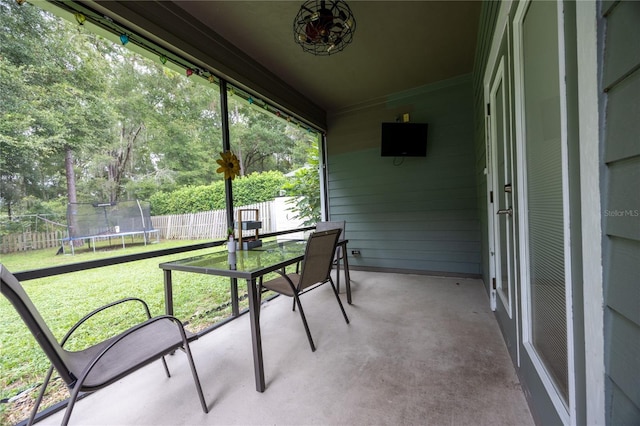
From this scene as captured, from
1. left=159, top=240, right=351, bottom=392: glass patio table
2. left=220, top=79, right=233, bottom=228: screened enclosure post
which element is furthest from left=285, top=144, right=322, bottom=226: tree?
left=159, top=240, right=351, bottom=392: glass patio table

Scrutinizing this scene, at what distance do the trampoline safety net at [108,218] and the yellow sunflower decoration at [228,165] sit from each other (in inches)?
28.0

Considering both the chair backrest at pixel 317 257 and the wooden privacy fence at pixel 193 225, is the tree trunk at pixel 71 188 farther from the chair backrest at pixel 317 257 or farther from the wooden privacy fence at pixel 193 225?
the chair backrest at pixel 317 257

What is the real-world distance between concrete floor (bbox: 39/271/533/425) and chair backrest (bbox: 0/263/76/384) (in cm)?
60

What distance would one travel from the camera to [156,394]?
5.08 feet

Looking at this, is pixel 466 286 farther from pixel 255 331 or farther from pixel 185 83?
pixel 185 83

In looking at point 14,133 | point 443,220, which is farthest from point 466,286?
point 14,133

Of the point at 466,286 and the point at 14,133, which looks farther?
the point at 466,286

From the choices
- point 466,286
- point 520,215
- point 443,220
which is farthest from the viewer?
point 443,220

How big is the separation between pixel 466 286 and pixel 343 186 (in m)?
2.38

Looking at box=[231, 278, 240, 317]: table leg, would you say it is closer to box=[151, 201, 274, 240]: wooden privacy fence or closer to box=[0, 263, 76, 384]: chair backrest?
box=[151, 201, 274, 240]: wooden privacy fence

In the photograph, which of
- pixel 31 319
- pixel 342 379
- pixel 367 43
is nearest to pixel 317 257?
pixel 342 379

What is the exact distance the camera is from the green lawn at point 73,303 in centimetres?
147

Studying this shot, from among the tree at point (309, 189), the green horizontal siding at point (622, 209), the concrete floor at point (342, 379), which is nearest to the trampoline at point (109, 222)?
the concrete floor at point (342, 379)

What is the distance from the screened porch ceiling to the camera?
2.24 metres
